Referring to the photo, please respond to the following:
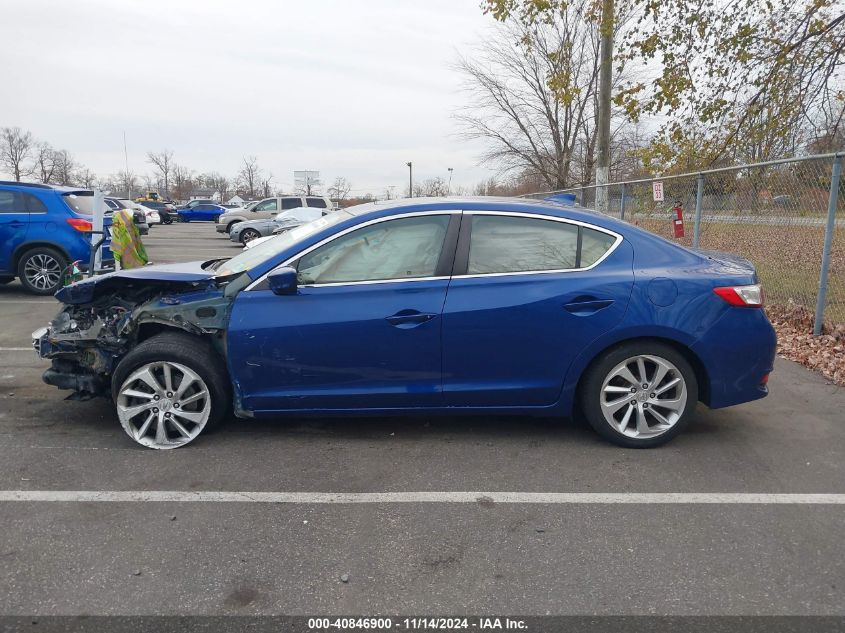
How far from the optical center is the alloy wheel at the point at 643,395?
3.89 meters

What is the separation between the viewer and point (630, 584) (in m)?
2.57

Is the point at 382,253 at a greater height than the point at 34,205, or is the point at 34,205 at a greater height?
the point at 34,205

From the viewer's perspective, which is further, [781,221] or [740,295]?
[781,221]

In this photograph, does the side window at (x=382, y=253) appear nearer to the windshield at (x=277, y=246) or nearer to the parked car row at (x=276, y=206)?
the windshield at (x=277, y=246)

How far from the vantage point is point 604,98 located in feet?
40.3

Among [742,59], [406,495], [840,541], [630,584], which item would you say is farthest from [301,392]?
[742,59]

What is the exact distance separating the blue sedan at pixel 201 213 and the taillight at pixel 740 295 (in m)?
47.8

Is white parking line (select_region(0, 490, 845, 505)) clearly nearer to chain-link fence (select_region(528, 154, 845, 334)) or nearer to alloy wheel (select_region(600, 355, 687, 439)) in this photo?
alloy wheel (select_region(600, 355, 687, 439))

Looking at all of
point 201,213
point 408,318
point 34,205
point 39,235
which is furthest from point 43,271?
point 201,213

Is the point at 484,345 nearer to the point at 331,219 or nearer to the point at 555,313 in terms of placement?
the point at 555,313

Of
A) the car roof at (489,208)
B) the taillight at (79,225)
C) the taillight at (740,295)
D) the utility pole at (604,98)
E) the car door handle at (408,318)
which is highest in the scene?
the utility pole at (604,98)

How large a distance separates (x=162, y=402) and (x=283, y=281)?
112cm

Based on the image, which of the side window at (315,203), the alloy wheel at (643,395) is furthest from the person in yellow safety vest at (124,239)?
the side window at (315,203)

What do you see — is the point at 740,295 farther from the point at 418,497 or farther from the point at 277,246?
the point at 277,246
